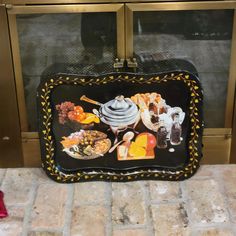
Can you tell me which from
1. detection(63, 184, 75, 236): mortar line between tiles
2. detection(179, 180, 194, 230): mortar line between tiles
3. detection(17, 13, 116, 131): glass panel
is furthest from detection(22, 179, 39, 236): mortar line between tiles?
detection(179, 180, 194, 230): mortar line between tiles

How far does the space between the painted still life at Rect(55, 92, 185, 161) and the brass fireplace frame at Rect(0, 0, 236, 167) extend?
0.17 m

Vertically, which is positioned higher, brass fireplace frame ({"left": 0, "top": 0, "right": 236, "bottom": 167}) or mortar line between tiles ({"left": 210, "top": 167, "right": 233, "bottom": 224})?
brass fireplace frame ({"left": 0, "top": 0, "right": 236, "bottom": 167})

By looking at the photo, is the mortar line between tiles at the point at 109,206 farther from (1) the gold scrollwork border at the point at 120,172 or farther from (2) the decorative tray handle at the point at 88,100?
(2) the decorative tray handle at the point at 88,100

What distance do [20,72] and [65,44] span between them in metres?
0.21

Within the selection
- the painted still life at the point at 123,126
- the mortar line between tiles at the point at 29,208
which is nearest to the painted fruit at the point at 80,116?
the painted still life at the point at 123,126

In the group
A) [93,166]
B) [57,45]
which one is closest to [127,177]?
[93,166]

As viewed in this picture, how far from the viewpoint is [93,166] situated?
203 centimetres

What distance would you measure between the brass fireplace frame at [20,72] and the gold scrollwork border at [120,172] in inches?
3.8

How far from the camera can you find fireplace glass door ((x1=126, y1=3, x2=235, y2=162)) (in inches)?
72.0

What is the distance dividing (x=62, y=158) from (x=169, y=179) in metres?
0.44

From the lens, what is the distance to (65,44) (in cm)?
189

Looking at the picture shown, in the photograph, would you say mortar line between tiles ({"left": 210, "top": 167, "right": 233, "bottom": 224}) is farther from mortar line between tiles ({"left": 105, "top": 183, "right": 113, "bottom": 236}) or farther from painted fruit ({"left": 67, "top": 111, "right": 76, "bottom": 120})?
painted fruit ({"left": 67, "top": 111, "right": 76, "bottom": 120})

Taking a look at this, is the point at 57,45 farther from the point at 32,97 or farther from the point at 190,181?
the point at 190,181

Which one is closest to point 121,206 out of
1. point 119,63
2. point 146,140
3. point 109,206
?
point 109,206
